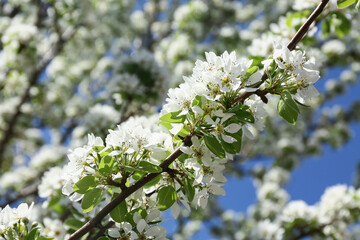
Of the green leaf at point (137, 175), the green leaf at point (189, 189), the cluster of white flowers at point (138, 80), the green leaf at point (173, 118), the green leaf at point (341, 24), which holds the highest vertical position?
the cluster of white flowers at point (138, 80)

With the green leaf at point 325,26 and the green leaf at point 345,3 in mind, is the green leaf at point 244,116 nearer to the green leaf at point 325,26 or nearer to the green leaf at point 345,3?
the green leaf at point 345,3

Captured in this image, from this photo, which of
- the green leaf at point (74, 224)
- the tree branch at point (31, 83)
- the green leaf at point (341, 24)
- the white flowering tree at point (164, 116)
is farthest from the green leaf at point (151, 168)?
the tree branch at point (31, 83)

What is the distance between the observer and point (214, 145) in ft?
4.58

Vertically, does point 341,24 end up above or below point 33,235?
above

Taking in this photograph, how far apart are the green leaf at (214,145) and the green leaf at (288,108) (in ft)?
1.10

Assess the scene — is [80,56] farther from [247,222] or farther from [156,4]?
[247,222]

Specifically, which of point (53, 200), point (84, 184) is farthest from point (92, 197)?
point (53, 200)

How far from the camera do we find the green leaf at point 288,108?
56.7 inches

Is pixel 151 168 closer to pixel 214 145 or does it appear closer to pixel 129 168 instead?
pixel 129 168

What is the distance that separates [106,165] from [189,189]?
1.26 feet

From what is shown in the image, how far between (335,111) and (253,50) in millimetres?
7355

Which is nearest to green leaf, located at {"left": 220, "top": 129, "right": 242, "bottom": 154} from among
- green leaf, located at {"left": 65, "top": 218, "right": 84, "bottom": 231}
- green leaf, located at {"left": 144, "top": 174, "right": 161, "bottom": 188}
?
green leaf, located at {"left": 144, "top": 174, "right": 161, "bottom": 188}

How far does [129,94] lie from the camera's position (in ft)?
13.2

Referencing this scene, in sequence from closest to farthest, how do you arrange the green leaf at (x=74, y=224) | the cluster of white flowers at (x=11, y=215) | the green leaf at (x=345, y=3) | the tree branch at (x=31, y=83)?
the cluster of white flowers at (x=11, y=215)
the green leaf at (x=345, y=3)
the green leaf at (x=74, y=224)
the tree branch at (x=31, y=83)
